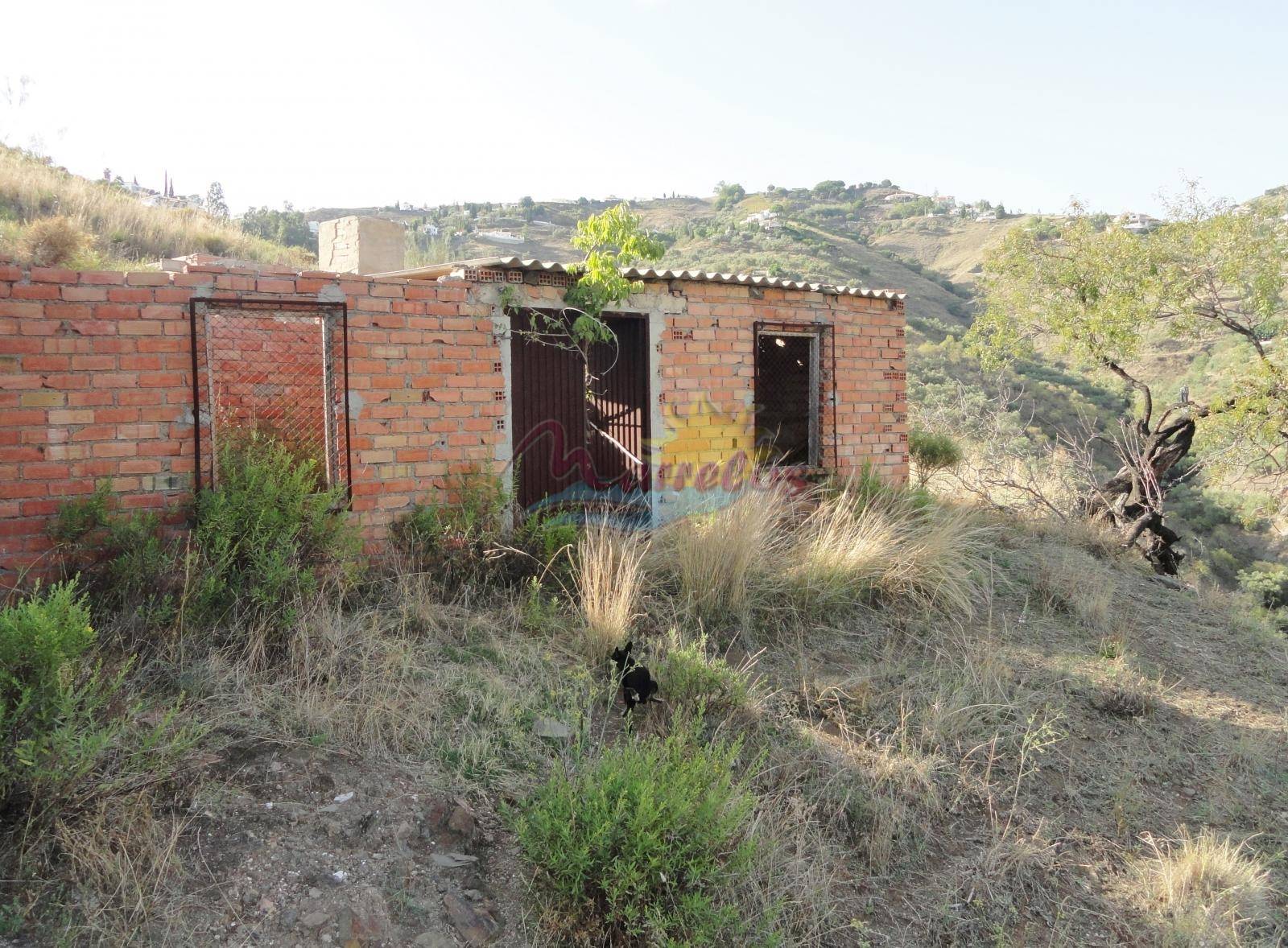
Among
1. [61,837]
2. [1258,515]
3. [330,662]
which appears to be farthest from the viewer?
[1258,515]

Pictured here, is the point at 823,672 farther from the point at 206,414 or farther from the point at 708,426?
the point at 206,414

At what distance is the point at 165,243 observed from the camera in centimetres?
1374

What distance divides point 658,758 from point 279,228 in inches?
878

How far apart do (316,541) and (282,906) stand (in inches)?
96.5

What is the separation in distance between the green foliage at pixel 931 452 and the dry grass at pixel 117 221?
29.5 ft

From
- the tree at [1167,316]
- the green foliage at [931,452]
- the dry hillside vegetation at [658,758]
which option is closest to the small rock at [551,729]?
the dry hillside vegetation at [658,758]

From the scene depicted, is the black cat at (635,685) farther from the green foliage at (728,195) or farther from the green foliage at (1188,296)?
the green foliage at (728,195)

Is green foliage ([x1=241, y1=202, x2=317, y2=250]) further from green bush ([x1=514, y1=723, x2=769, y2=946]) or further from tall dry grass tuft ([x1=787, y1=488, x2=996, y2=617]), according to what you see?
green bush ([x1=514, y1=723, x2=769, y2=946])

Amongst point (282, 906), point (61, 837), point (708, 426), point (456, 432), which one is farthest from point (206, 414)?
point (708, 426)

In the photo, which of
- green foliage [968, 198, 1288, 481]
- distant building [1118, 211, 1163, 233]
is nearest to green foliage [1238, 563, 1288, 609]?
green foliage [968, 198, 1288, 481]

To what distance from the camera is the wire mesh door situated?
552 cm

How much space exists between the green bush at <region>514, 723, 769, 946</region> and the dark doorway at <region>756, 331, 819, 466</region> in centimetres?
535

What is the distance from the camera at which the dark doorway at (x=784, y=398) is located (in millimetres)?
8695

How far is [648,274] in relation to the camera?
23.0 ft
